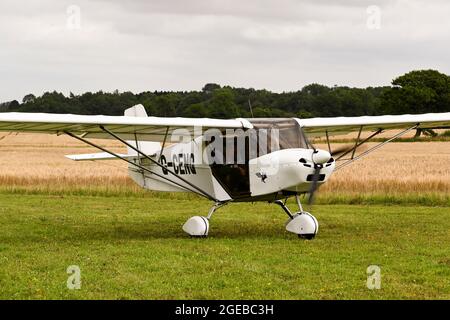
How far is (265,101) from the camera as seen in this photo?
158 ft

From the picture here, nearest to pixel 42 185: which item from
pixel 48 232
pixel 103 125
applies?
pixel 48 232

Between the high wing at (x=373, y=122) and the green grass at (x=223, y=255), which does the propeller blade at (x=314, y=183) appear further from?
the high wing at (x=373, y=122)

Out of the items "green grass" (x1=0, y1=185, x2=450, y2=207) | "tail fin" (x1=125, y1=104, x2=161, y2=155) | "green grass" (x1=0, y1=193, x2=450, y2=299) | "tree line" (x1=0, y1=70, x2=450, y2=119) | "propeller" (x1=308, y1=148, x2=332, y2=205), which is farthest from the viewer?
"tree line" (x1=0, y1=70, x2=450, y2=119)

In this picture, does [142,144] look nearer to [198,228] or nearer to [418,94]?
[198,228]

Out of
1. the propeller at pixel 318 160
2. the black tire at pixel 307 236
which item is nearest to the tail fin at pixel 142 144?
the black tire at pixel 307 236

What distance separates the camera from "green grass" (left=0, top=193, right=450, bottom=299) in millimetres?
9219

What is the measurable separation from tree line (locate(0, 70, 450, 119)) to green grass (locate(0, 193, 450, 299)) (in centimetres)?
305

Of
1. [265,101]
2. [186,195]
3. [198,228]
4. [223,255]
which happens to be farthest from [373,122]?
[265,101]

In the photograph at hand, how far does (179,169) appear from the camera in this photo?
15.8 metres

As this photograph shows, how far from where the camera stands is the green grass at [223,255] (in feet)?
30.2

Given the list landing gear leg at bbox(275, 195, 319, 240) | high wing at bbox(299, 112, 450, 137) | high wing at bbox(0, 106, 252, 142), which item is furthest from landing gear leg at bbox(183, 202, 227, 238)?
high wing at bbox(299, 112, 450, 137)

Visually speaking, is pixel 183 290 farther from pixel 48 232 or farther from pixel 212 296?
pixel 48 232

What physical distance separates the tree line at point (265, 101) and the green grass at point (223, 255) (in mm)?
3045

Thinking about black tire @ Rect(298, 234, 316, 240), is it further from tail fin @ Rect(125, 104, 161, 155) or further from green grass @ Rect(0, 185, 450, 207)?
green grass @ Rect(0, 185, 450, 207)
